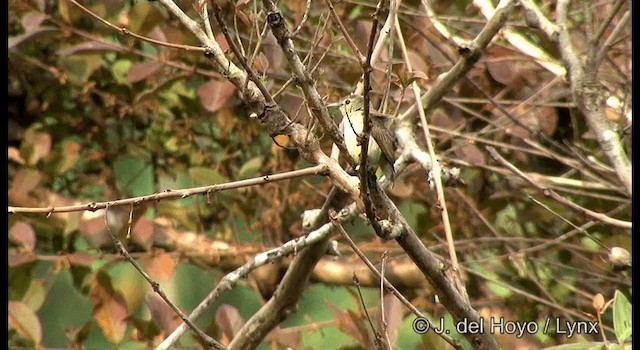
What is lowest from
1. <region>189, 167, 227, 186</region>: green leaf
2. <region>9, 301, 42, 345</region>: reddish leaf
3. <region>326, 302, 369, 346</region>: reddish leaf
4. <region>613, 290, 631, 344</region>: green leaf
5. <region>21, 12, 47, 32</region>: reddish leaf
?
<region>613, 290, 631, 344</region>: green leaf

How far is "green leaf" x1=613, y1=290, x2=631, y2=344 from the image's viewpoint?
3.05ft

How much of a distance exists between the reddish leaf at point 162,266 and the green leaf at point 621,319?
1.05m

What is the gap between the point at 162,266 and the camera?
1.79m

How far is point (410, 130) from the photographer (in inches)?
48.8

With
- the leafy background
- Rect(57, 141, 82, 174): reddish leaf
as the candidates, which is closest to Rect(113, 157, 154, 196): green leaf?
the leafy background

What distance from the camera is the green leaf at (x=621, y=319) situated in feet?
3.05

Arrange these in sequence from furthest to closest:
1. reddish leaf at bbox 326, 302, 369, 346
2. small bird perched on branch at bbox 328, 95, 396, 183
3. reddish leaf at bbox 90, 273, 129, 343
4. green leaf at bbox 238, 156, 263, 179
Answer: green leaf at bbox 238, 156, 263, 179
reddish leaf at bbox 90, 273, 129, 343
reddish leaf at bbox 326, 302, 369, 346
small bird perched on branch at bbox 328, 95, 396, 183

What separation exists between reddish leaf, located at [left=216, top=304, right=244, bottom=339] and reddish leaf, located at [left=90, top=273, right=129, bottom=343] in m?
0.32

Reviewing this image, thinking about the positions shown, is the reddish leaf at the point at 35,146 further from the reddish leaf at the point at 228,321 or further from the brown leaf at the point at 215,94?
the reddish leaf at the point at 228,321

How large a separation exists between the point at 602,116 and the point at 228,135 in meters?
1.29

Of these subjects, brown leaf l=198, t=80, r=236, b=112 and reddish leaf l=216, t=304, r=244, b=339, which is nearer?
reddish leaf l=216, t=304, r=244, b=339

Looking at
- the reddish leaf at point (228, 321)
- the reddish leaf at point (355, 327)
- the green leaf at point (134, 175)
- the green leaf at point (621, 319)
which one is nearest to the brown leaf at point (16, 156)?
the green leaf at point (134, 175)

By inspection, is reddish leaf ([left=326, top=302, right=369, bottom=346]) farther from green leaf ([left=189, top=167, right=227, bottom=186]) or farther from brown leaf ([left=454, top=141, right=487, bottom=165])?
green leaf ([left=189, top=167, right=227, bottom=186])

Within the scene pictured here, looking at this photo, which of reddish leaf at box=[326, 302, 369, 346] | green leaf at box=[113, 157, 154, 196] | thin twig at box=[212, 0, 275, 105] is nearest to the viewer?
thin twig at box=[212, 0, 275, 105]
